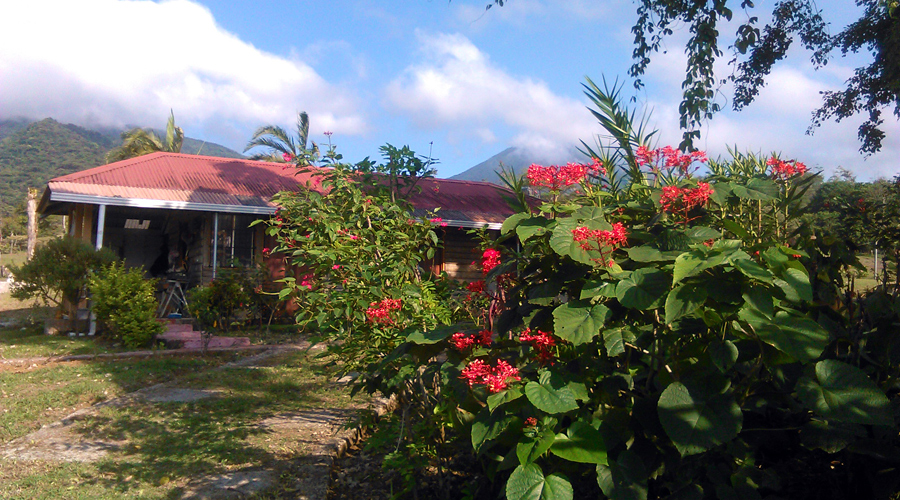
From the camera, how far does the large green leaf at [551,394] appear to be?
1692 mm

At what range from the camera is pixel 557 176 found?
2178 mm

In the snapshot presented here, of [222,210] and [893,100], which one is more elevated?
[893,100]

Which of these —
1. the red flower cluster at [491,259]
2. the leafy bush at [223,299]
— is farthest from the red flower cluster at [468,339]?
the leafy bush at [223,299]

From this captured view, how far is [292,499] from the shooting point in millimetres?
3158

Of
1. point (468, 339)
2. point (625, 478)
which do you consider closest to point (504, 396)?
point (468, 339)

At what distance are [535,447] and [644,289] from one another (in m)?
0.57

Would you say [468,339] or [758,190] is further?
[468,339]

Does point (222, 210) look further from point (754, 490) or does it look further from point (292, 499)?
point (754, 490)

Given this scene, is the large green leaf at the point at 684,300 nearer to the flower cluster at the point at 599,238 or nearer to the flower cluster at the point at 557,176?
the flower cluster at the point at 599,238

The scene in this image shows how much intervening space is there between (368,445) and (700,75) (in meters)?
6.52

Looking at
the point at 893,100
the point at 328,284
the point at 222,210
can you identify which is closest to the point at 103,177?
the point at 222,210

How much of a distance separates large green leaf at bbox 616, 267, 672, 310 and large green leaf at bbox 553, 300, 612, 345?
0.29ft

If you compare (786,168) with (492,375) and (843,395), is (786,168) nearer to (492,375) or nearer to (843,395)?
(843,395)

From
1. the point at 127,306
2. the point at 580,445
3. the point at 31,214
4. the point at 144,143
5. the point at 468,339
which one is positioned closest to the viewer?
the point at 580,445
